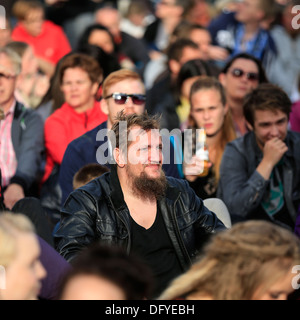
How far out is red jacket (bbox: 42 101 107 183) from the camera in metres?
6.55

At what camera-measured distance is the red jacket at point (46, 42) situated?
959cm

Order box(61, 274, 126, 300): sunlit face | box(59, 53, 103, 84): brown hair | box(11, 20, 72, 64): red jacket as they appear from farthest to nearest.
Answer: box(11, 20, 72, 64): red jacket → box(59, 53, 103, 84): brown hair → box(61, 274, 126, 300): sunlit face

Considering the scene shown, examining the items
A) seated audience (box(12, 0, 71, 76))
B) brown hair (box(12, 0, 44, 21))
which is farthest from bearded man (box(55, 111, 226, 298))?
brown hair (box(12, 0, 44, 21))

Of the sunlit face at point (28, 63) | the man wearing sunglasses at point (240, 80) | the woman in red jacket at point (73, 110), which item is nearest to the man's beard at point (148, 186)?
the woman in red jacket at point (73, 110)

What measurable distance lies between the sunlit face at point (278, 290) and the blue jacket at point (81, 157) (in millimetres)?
2725

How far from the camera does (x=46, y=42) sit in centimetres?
964

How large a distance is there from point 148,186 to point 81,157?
152cm

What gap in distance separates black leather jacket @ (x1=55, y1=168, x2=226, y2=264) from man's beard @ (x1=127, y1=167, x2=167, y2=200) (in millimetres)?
61

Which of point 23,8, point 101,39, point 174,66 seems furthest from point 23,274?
point 23,8

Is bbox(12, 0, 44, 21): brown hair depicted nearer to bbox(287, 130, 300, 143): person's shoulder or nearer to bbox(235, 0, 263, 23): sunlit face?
bbox(235, 0, 263, 23): sunlit face

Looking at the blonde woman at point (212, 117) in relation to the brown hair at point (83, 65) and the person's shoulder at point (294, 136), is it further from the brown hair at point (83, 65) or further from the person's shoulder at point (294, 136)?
the brown hair at point (83, 65)

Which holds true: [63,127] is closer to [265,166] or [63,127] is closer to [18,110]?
[18,110]
